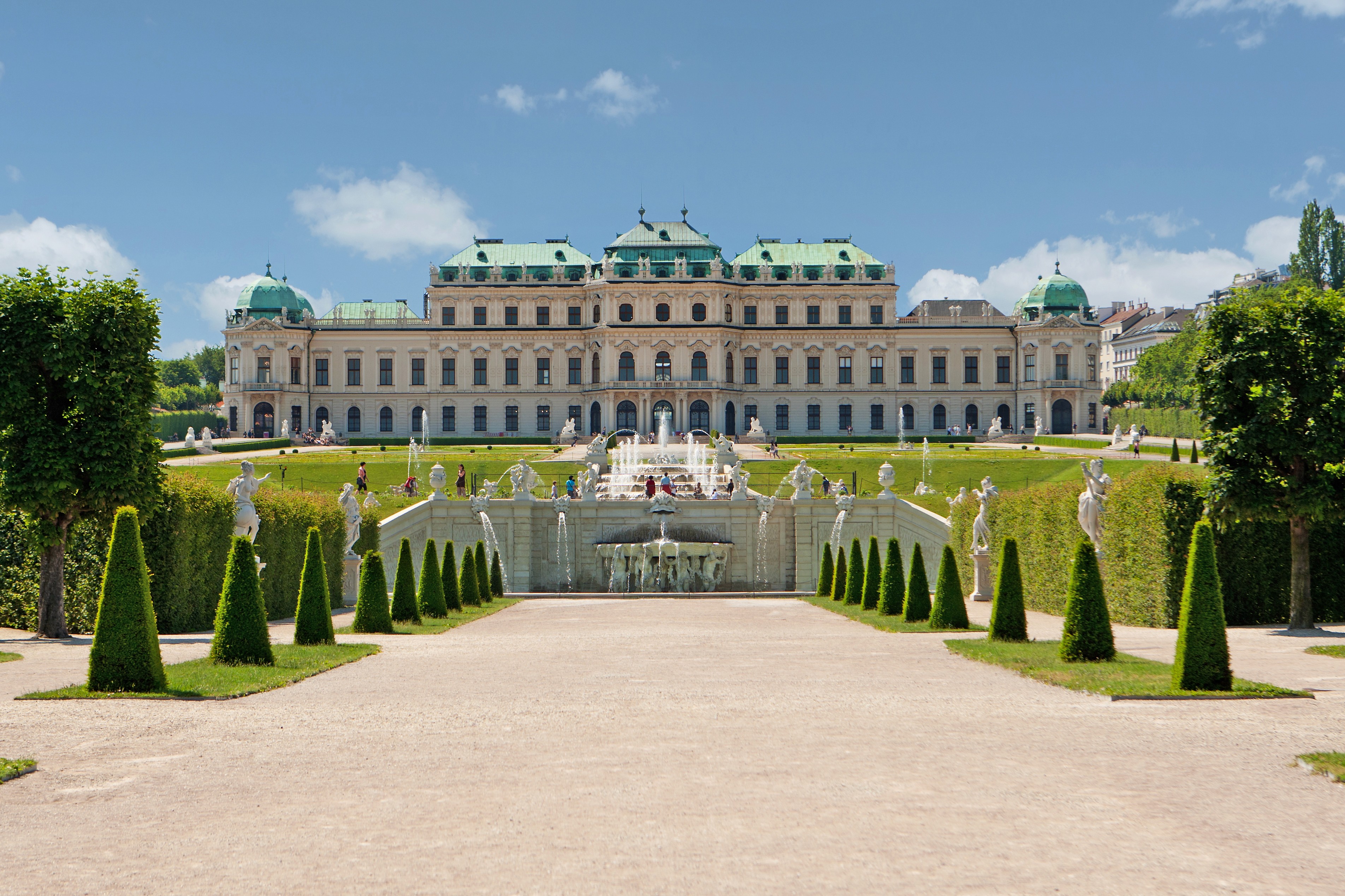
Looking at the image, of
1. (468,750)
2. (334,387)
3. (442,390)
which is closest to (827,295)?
(442,390)

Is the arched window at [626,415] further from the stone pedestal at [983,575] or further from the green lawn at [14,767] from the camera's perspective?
the green lawn at [14,767]

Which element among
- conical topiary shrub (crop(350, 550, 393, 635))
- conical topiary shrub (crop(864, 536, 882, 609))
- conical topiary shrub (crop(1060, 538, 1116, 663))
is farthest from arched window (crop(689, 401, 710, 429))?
conical topiary shrub (crop(1060, 538, 1116, 663))

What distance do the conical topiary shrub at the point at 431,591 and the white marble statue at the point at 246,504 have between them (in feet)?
9.82

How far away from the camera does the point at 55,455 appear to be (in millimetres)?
17766

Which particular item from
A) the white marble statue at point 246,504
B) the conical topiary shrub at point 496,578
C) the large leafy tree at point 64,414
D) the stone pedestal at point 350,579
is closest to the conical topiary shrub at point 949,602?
the white marble statue at point 246,504

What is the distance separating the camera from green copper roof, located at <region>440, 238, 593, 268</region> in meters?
88.9

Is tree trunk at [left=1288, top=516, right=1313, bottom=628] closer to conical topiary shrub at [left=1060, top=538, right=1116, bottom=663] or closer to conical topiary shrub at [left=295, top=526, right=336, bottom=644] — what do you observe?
conical topiary shrub at [left=1060, top=538, right=1116, bottom=663]

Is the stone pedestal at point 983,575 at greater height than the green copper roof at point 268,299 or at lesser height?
lesser

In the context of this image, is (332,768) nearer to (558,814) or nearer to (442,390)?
(558,814)

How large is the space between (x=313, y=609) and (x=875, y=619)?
31.7 feet

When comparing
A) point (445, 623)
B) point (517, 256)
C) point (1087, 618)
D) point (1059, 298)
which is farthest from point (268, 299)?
point (1087, 618)

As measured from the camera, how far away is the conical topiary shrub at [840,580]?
86.7 feet

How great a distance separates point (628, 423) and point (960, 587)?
6589 centimetres

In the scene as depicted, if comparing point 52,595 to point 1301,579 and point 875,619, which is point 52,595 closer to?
point 875,619
